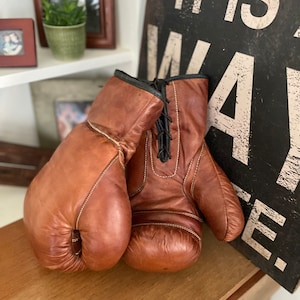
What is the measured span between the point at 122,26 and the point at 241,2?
43cm

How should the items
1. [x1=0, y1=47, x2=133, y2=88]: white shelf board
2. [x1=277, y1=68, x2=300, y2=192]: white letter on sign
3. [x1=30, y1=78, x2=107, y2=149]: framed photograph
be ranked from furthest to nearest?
[x1=30, y1=78, x2=107, y2=149]: framed photograph → [x1=0, y1=47, x2=133, y2=88]: white shelf board → [x1=277, y1=68, x2=300, y2=192]: white letter on sign

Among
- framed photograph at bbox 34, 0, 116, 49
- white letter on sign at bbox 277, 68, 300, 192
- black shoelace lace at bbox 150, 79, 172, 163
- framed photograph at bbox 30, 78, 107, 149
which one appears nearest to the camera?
white letter on sign at bbox 277, 68, 300, 192

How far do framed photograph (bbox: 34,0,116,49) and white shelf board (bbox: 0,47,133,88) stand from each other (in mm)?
21

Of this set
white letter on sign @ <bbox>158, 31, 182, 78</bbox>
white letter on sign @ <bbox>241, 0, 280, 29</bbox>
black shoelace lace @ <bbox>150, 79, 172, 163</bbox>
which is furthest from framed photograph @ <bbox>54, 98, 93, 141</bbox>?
white letter on sign @ <bbox>241, 0, 280, 29</bbox>

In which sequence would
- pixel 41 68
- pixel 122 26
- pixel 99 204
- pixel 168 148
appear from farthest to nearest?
pixel 122 26 < pixel 41 68 < pixel 168 148 < pixel 99 204

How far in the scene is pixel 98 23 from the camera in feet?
3.19

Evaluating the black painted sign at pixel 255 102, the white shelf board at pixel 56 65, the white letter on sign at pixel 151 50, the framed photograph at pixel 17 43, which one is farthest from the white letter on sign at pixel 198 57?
the framed photograph at pixel 17 43

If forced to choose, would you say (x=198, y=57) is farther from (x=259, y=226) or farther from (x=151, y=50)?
(x=259, y=226)

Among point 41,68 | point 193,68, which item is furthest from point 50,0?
point 193,68

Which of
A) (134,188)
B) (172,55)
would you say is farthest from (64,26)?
(134,188)

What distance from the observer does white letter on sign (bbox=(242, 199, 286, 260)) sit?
695 mm

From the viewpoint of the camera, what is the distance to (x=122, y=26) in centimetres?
101

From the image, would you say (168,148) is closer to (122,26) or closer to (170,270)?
(170,270)

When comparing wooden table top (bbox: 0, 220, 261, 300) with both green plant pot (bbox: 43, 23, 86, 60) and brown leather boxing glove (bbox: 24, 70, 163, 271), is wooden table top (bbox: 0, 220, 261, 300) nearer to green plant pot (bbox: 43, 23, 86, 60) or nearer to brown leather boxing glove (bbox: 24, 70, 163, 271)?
brown leather boxing glove (bbox: 24, 70, 163, 271)
